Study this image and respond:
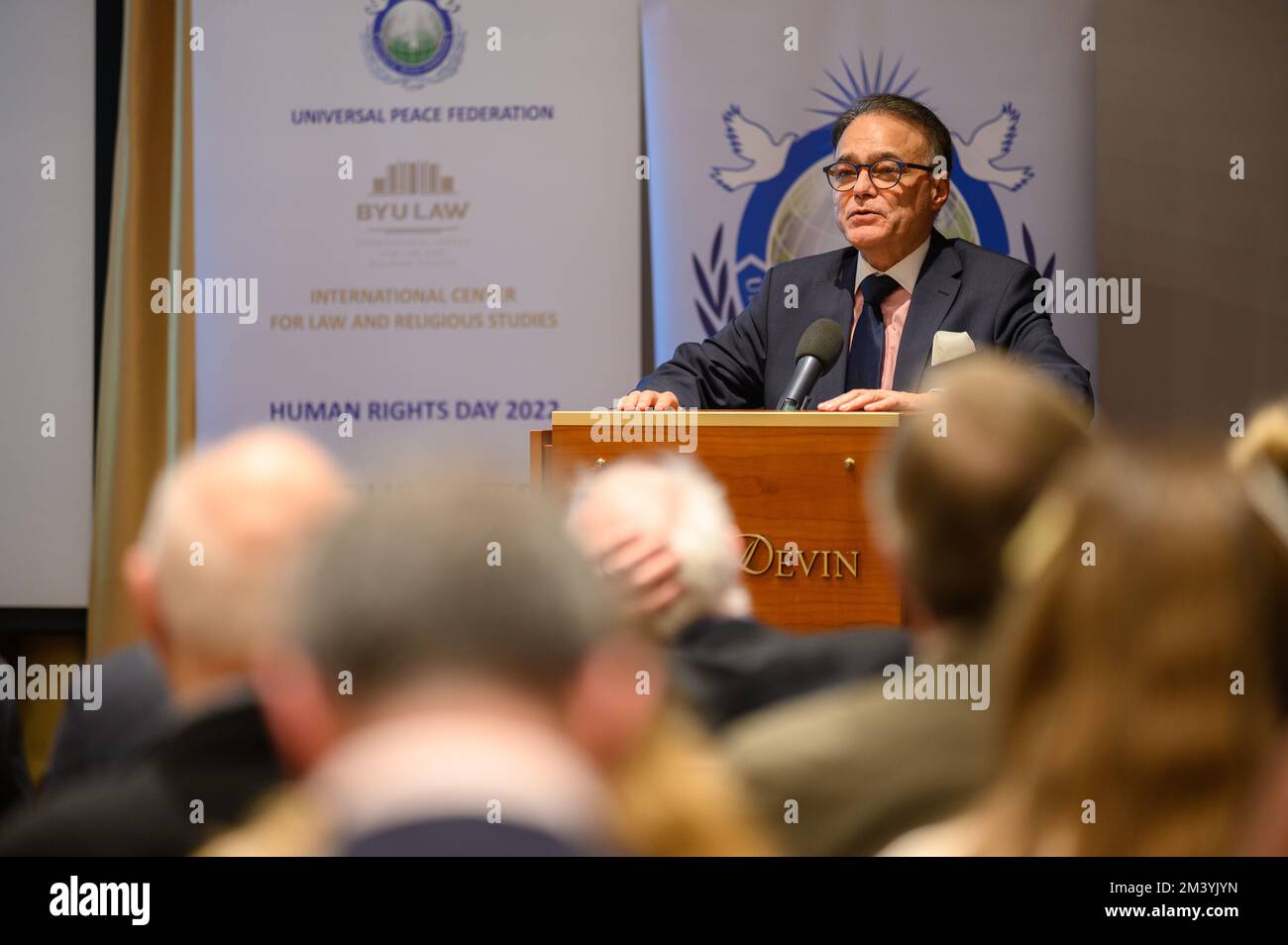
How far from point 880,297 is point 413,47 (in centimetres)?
241

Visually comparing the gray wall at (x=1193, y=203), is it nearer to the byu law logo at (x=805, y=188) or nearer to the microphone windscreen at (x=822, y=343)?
the byu law logo at (x=805, y=188)

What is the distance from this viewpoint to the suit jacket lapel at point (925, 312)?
13.1ft

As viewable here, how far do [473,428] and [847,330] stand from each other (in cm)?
185

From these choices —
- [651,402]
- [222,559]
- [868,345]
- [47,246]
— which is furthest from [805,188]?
[222,559]

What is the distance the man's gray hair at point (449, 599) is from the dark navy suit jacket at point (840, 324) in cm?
286

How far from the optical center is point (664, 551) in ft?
6.28

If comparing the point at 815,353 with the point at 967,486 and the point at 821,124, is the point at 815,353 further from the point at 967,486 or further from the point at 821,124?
the point at 821,124

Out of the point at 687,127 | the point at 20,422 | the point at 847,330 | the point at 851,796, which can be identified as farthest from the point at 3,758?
the point at 20,422

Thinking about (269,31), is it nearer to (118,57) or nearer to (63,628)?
(118,57)

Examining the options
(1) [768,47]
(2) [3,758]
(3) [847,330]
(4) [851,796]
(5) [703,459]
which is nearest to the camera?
(4) [851,796]

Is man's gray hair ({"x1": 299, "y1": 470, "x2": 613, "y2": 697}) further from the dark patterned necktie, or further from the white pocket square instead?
the dark patterned necktie

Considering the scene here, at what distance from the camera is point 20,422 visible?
6.00 m
